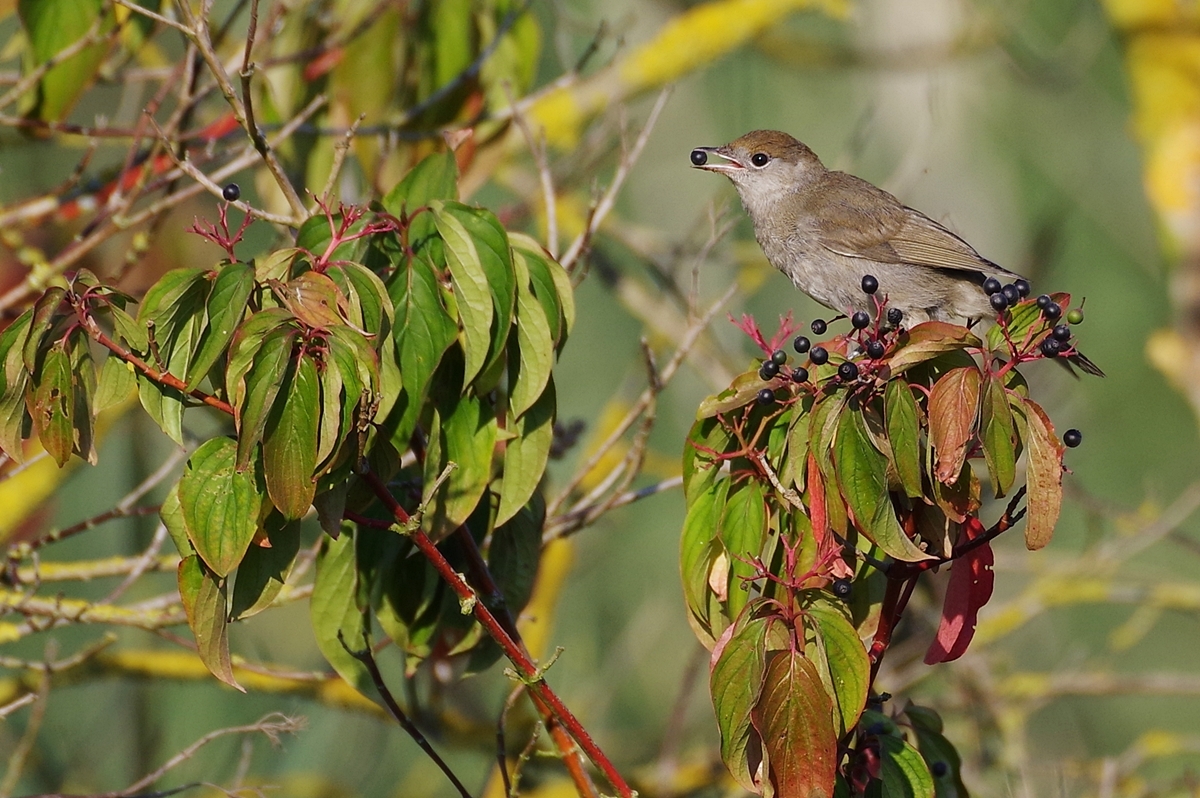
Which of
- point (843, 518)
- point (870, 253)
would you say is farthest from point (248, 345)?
point (870, 253)

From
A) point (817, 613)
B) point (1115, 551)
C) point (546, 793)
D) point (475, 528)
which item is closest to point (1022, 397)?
point (817, 613)

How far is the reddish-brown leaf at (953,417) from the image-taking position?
195 centimetres

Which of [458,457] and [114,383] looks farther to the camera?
[458,457]

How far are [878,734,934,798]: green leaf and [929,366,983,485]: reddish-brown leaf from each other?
0.57 m

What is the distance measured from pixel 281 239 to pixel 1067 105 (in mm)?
13406

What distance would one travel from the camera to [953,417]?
6.44 feet

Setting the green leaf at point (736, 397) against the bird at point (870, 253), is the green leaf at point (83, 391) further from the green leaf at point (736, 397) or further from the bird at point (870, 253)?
the bird at point (870, 253)

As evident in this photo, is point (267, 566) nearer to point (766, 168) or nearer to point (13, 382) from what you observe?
point (13, 382)

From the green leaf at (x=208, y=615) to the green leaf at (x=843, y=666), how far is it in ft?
3.21

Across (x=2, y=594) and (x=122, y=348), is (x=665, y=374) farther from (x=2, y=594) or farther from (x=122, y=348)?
(x=2, y=594)

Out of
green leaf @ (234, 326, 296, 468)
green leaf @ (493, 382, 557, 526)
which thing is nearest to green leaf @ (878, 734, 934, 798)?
green leaf @ (493, 382, 557, 526)

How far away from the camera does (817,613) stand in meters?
2.11

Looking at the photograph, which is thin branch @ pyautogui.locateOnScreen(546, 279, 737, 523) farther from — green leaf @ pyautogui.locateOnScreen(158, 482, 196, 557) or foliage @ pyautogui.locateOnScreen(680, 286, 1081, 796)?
green leaf @ pyautogui.locateOnScreen(158, 482, 196, 557)

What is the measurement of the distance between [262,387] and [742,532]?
892mm
